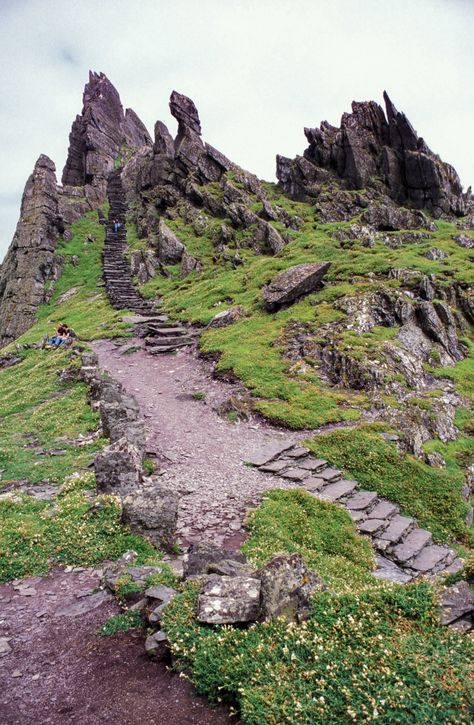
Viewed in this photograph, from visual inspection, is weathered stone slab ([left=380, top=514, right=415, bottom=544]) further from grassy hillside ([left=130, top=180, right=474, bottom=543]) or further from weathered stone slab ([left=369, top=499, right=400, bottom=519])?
grassy hillside ([left=130, top=180, right=474, bottom=543])

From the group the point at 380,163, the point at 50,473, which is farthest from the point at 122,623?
the point at 380,163

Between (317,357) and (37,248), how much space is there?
5655 centimetres

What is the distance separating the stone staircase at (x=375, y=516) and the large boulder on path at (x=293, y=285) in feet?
65.0

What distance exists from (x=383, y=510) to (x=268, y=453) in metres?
6.00

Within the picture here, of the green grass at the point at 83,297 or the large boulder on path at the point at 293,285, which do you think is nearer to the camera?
the large boulder on path at the point at 293,285

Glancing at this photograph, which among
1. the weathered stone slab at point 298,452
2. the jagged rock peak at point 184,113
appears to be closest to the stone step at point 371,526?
the weathered stone slab at point 298,452

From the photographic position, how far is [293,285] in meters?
39.4

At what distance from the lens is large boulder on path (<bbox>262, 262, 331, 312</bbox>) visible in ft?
129

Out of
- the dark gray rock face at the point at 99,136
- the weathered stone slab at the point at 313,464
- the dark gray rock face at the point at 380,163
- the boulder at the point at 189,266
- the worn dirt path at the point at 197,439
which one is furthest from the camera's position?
the dark gray rock face at the point at 99,136

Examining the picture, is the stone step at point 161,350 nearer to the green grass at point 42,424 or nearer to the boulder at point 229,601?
the green grass at point 42,424

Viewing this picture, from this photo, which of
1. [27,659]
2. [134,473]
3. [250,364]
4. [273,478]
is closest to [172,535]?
[134,473]

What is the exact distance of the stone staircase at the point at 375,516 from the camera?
48.9 feet

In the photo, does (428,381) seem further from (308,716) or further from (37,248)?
(37,248)

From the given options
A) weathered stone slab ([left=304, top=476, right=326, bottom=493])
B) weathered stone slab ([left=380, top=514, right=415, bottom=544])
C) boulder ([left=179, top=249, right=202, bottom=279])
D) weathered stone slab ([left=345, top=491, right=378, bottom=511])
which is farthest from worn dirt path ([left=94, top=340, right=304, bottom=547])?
boulder ([left=179, top=249, right=202, bottom=279])
